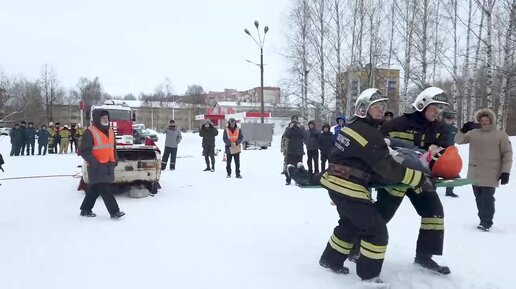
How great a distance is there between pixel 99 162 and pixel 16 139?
17.4 m

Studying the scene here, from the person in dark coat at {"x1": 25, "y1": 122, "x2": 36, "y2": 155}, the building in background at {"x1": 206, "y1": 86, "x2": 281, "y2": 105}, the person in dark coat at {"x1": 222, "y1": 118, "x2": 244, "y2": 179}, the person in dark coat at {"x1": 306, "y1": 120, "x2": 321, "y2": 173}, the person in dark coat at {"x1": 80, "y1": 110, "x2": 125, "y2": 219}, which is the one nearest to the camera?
the person in dark coat at {"x1": 80, "y1": 110, "x2": 125, "y2": 219}

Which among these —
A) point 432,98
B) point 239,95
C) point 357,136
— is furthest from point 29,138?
point 239,95

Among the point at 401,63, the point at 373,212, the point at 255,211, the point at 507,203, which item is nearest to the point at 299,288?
the point at 373,212

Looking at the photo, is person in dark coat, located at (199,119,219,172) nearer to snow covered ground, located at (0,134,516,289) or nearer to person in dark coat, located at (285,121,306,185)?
person in dark coat, located at (285,121,306,185)

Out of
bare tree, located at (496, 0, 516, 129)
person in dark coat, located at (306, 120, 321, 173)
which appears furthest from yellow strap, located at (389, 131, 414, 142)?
bare tree, located at (496, 0, 516, 129)

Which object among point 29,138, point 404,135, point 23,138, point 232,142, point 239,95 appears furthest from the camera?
point 239,95

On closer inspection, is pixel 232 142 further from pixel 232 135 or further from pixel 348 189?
pixel 348 189

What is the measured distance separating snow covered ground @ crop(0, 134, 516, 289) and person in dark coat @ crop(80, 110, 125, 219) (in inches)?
11.9

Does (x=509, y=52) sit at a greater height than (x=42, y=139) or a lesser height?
greater

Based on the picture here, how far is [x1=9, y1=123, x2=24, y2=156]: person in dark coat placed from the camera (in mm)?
20922

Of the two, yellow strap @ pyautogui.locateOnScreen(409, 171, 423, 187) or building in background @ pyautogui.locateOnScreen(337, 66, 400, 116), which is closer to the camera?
yellow strap @ pyautogui.locateOnScreen(409, 171, 423, 187)

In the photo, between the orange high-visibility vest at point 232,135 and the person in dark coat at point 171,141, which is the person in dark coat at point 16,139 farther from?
the orange high-visibility vest at point 232,135

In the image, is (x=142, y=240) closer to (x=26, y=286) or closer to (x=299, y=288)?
(x=26, y=286)

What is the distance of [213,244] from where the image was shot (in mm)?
5199
